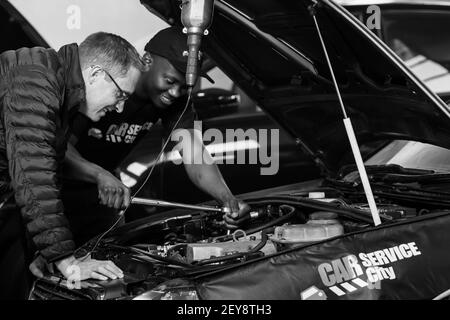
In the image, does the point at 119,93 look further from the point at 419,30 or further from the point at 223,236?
the point at 419,30

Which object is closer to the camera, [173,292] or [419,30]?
[173,292]

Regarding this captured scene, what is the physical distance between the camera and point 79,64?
211cm

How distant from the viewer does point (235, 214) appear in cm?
258

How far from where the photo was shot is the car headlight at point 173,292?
1729mm

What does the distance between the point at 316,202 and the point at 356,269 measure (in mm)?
680

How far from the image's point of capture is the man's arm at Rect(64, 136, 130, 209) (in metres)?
2.40

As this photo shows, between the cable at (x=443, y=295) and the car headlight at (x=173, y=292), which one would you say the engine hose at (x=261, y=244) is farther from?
the cable at (x=443, y=295)

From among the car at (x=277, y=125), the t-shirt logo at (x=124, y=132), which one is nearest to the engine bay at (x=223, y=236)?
the t-shirt logo at (x=124, y=132)

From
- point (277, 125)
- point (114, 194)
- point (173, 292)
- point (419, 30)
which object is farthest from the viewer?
point (419, 30)

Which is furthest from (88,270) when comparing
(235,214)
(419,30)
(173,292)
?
(419,30)

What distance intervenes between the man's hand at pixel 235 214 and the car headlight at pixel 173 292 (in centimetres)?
84

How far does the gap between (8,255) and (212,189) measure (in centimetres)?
97
